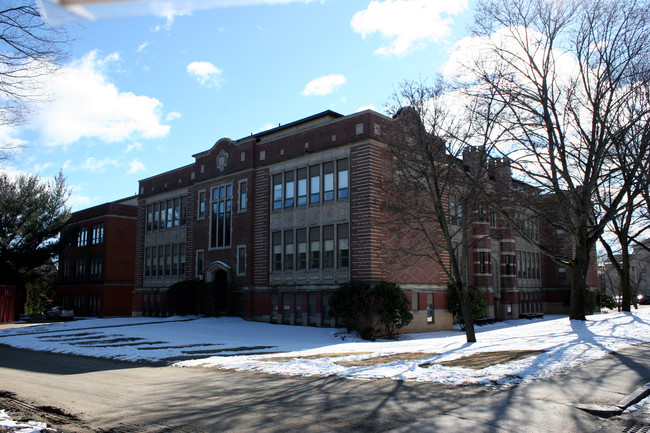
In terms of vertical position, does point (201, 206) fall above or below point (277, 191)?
below

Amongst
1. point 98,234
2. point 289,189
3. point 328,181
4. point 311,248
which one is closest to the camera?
point 328,181

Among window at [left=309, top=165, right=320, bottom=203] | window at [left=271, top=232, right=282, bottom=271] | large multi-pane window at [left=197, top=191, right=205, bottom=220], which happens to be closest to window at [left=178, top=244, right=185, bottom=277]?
large multi-pane window at [left=197, top=191, right=205, bottom=220]

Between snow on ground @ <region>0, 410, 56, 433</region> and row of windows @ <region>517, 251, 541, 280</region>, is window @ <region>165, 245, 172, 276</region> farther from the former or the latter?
snow on ground @ <region>0, 410, 56, 433</region>

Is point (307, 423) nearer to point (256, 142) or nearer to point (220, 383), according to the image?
point (220, 383)

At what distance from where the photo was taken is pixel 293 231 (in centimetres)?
3153

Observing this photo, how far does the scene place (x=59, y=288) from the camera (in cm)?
5559

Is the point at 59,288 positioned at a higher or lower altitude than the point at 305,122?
lower

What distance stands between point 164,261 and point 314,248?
55.3ft

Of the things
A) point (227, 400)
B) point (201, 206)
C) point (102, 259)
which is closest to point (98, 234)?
point (102, 259)

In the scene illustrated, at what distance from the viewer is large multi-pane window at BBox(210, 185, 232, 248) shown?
118ft

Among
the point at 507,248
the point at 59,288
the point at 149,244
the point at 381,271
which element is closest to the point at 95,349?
the point at 381,271

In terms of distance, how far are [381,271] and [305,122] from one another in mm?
12035

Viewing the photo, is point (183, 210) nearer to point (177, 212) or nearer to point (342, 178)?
point (177, 212)

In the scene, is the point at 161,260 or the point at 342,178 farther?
the point at 161,260
